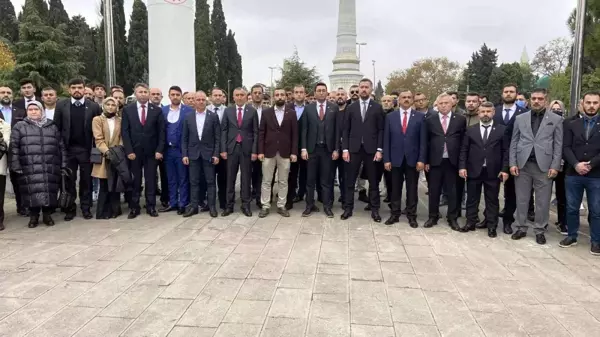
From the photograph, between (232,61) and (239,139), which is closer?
(239,139)

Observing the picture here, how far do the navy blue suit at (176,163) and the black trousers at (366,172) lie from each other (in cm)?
246

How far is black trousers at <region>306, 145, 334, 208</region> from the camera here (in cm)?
672

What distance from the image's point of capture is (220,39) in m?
47.7

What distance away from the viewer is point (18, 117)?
6605mm

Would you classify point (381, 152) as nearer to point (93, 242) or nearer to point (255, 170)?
point (255, 170)

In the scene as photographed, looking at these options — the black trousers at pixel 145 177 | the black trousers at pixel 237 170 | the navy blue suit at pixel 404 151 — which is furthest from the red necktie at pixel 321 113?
the black trousers at pixel 145 177

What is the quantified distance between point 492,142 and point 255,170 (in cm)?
364

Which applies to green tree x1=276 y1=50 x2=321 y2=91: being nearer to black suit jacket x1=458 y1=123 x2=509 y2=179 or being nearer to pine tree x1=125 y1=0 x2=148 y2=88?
pine tree x1=125 y1=0 x2=148 y2=88

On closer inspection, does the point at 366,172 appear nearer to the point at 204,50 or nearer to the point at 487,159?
the point at 487,159

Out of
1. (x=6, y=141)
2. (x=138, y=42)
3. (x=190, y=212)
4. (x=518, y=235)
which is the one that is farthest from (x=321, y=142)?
(x=138, y=42)

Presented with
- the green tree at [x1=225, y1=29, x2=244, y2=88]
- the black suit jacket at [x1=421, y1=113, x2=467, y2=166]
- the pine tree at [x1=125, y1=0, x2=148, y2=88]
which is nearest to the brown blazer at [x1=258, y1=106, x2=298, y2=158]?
the black suit jacket at [x1=421, y1=113, x2=467, y2=166]

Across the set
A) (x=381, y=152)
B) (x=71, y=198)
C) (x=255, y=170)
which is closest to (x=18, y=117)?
(x=71, y=198)

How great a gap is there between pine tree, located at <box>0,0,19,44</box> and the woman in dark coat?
36.7 m

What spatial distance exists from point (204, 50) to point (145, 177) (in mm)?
36644
